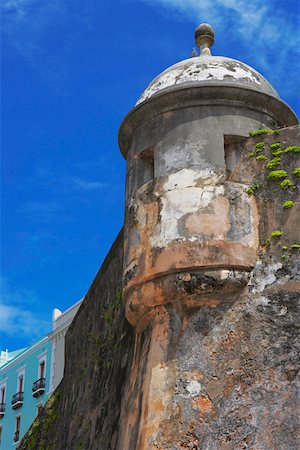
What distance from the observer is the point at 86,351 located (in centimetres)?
868

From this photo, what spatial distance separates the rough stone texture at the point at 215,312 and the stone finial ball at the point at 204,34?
1.41 metres

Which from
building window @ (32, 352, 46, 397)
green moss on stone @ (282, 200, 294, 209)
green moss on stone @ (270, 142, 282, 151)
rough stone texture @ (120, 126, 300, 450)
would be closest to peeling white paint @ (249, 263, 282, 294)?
rough stone texture @ (120, 126, 300, 450)

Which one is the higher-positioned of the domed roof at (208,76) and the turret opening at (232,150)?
the domed roof at (208,76)

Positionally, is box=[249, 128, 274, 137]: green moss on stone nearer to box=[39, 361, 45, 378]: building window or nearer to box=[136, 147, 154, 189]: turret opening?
box=[136, 147, 154, 189]: turret opening

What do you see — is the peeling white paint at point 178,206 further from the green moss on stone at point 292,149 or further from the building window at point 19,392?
the building window at point 19,392

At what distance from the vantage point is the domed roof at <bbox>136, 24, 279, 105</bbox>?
612cm

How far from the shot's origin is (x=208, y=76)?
6.19m

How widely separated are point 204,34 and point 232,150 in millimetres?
1510

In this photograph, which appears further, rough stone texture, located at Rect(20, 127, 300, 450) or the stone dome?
the stone dome

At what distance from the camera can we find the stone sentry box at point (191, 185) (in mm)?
5477

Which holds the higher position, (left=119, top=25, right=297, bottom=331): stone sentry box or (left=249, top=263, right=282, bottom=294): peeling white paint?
(left=119, top=25, right=297, bottom=331): stone sentry box

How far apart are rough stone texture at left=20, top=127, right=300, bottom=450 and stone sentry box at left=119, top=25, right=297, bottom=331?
11 millimetres

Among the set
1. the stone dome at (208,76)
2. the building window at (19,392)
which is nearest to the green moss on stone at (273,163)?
the stone dome at (208,76)

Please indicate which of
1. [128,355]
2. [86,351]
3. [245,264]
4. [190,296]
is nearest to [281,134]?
Answer: [245,264]
